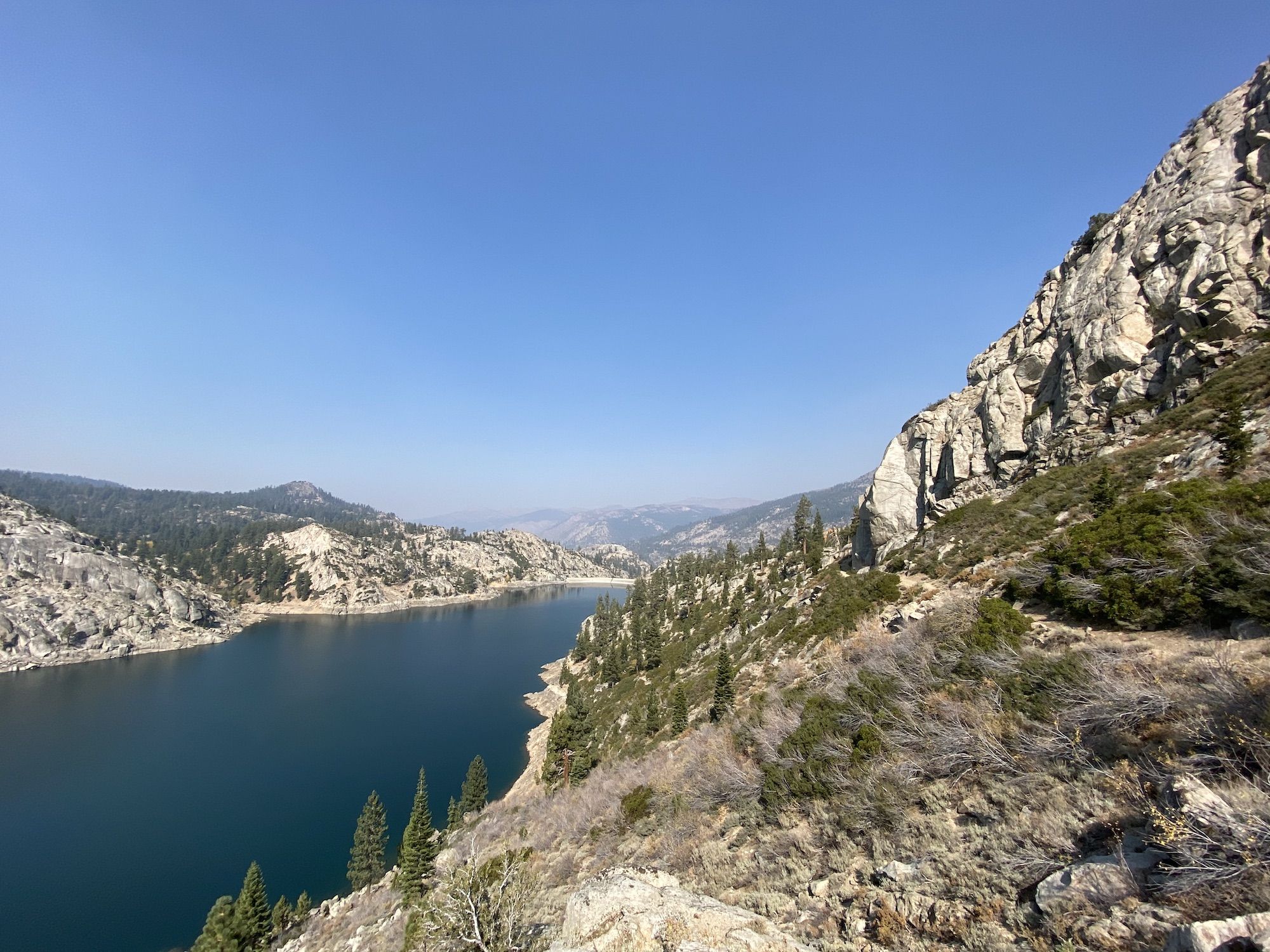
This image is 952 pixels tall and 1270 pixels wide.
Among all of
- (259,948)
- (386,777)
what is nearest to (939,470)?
(259,948)

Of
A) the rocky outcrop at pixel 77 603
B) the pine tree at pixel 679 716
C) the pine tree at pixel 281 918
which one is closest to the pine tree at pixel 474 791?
the pine tree at pixel 281 918

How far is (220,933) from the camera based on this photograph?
24859mm

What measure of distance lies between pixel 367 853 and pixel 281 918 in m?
6.47

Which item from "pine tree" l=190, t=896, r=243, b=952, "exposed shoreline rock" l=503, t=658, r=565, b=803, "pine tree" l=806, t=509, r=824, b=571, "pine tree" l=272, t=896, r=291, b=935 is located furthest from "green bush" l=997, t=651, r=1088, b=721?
"pine tree" l=806, t=509, r=824, b=571

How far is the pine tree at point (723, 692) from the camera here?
28.4m

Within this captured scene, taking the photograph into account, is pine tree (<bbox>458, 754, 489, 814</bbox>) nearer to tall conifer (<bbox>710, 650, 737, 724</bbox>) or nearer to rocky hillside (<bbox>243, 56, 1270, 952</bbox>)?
rocky hillside (<bbox>243, 56, 1270, 952</bbox>)

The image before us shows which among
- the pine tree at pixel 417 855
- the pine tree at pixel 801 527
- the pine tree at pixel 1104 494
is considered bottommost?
the pine tree at pixel 417 855

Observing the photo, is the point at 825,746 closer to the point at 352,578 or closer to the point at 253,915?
the point at 253,915

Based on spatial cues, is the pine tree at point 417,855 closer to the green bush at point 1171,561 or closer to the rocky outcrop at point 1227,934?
the rocky outcrop at point 1227,934

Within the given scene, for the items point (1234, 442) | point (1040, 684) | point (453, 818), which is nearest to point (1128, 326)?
point (1234, 442)

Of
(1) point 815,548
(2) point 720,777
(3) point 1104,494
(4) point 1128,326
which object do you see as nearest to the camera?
(2) point 720,777

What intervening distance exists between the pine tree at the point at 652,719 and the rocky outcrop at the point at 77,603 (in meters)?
128

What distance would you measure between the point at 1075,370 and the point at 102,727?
371 ft

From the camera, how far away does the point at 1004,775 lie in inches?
338
